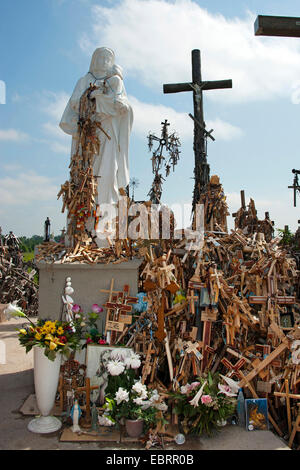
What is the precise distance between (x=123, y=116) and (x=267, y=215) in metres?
5.24

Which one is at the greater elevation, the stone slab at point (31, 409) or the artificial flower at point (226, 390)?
the artificial flower at point (226, 390)

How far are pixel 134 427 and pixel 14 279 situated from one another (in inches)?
388

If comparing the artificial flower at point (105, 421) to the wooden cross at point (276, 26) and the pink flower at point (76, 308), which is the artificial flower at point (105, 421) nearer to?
the pink flower at point (76, 308)

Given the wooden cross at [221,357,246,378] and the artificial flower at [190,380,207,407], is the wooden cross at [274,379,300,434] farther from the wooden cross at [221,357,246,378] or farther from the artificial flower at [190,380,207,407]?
the artificial flower at [190,380,207,407]

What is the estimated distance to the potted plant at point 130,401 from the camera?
4797 millimetres

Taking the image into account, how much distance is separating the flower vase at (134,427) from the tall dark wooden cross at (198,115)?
460cm

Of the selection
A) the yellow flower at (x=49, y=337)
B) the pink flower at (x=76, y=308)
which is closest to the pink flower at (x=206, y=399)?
the yellow flower at (x=49, y=337)

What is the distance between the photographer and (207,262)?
20.1 feet

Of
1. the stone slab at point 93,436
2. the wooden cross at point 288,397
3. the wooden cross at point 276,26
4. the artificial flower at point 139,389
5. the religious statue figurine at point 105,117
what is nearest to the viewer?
the stone slab at point 93,436

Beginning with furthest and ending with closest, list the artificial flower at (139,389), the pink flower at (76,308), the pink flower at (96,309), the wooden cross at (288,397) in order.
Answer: the pink flower at (96,309) → the pink flower at (76,308) → the wooden cross at (288,397) → the artificial flower at (139,389)

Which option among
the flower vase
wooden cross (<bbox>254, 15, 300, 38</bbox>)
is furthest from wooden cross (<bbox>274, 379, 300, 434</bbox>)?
wooden cross (<bbox>254, 15, 300, 38</bbox>)

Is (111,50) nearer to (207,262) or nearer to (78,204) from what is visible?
(78,204)
